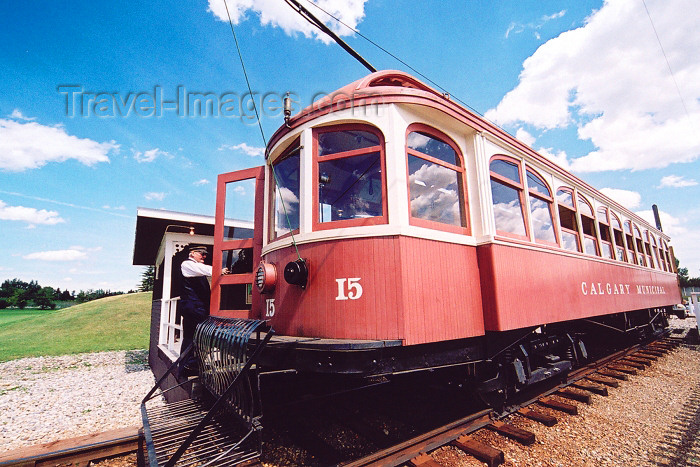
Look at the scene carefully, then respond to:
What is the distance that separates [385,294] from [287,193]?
1730 mm

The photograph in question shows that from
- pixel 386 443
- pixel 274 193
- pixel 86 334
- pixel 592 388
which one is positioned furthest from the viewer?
pixel 86 334

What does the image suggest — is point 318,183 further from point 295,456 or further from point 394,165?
point 295,456

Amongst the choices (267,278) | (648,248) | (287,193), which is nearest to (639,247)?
(648,248)

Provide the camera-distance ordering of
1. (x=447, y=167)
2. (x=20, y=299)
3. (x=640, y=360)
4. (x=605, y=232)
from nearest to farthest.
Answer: (x=447, y=167) → (x=605, y=232) → (x=640, y=360) → (x=20, y=299)

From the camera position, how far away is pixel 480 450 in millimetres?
2994

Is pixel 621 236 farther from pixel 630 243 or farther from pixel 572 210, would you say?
pixel 572 210

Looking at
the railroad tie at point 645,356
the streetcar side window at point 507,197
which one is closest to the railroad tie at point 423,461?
the streetcar side window at point 507,197

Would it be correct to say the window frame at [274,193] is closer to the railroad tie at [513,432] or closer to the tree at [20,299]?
the railroad tie at [513,432]

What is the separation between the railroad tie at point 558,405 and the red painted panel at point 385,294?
2.00 metres

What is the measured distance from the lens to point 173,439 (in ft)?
9.32

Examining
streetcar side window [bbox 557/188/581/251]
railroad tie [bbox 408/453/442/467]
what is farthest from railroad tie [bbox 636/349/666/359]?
railroad tie [bbox 408/453/442/467]

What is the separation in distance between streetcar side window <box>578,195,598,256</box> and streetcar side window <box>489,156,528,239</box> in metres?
2.24

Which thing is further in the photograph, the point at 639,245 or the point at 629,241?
the point at 639,245

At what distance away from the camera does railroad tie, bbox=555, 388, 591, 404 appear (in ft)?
15.0
